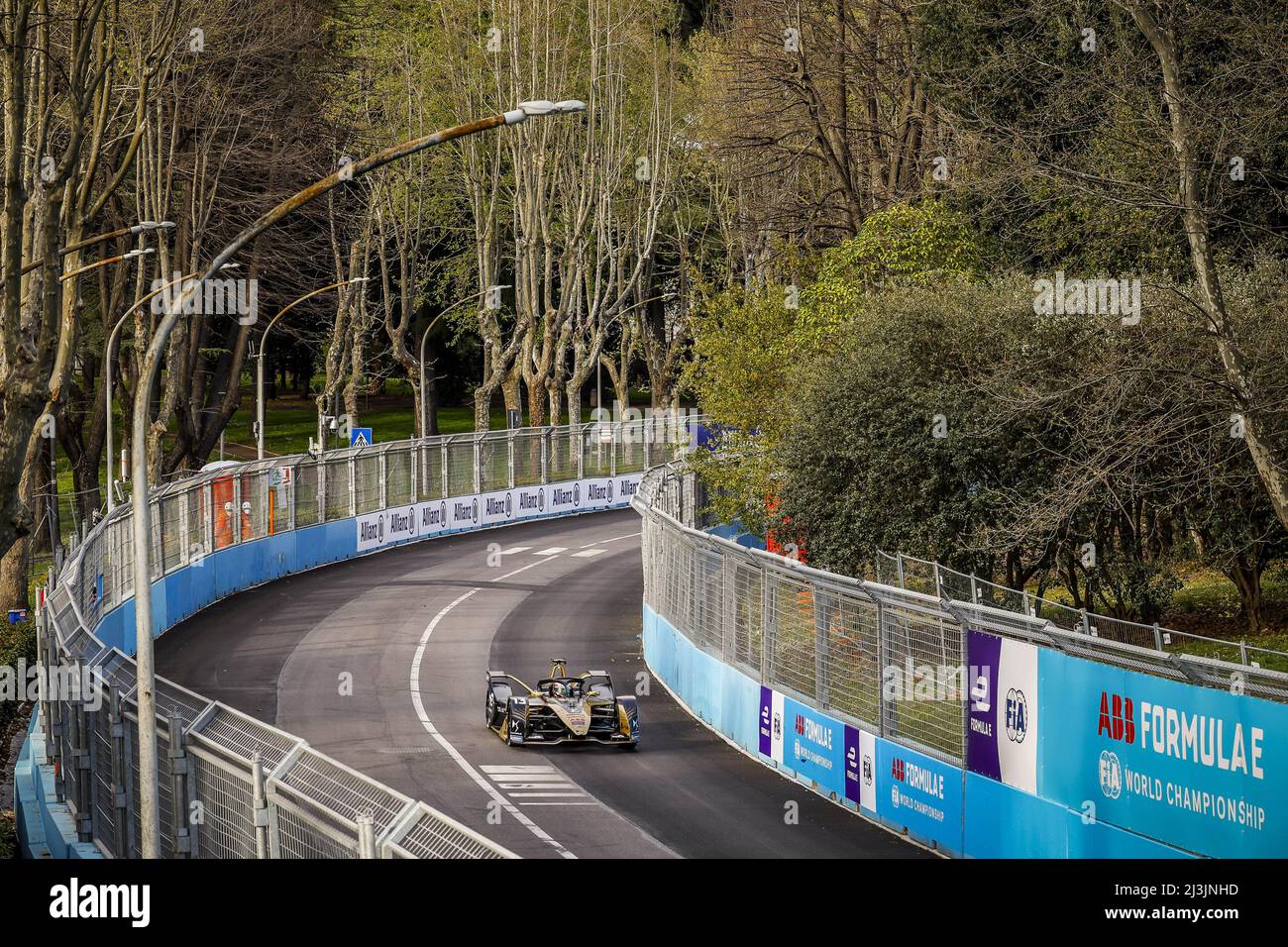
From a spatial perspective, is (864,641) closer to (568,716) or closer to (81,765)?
(568,716)

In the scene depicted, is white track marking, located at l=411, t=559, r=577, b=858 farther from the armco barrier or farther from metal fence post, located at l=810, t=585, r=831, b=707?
metal fence post, located at l=810, t=585, r=831, b=707

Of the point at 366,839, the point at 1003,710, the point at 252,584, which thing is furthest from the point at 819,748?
the point at 252,584

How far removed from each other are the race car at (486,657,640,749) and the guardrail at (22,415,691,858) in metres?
4.66

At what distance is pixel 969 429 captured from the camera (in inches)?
1159

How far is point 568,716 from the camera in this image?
23.0 metres

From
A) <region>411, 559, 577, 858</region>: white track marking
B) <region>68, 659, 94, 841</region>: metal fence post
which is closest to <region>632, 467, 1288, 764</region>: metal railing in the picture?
<region>411, 559, 577, 858</region>: white track marking

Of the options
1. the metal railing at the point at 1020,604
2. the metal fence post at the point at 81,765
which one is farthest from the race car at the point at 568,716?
the metal fence post at the point at 81,765

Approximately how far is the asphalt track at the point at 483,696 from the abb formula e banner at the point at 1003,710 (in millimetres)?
1953

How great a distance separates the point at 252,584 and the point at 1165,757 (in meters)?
29.2

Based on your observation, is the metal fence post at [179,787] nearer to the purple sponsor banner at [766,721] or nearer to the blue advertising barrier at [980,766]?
the blue advertising barrier at [980,766]

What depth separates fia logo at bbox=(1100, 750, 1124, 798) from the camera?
13297 mm

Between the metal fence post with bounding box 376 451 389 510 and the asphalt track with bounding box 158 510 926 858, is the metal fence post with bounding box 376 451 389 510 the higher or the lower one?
the higher one
